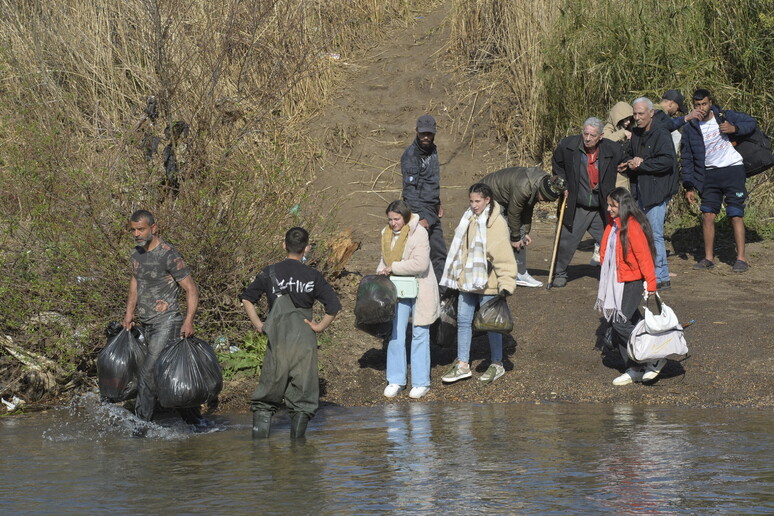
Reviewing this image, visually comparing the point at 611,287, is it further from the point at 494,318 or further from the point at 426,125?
the point at 426,125

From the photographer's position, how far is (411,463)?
7398mm

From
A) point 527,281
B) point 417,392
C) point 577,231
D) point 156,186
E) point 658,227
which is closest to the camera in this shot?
point 417,392

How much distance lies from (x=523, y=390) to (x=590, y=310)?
6.26ft

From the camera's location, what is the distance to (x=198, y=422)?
884cm

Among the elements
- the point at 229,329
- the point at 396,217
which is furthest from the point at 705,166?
the point at 229,329

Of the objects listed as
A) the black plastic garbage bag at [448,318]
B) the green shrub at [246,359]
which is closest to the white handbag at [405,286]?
the black plastic garbage bag at [448,318]

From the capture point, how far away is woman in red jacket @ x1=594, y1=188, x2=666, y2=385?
949 cm

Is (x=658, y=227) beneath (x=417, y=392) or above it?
above

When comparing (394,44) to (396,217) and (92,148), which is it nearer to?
(92,148)

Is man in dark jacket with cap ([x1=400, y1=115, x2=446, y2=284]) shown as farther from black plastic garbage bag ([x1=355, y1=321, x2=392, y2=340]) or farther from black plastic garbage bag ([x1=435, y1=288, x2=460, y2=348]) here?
black plastic garbage bag ([x1=355, y1=321, x2=392, y2=340])

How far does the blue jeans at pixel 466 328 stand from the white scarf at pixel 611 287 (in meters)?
0.99

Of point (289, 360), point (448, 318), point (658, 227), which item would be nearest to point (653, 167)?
point (658, 227)

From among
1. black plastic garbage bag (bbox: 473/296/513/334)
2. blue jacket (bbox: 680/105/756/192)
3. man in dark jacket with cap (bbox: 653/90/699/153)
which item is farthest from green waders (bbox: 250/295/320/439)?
blue jacket (bbox: 680/105/756/192)

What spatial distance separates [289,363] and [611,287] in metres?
3.27
